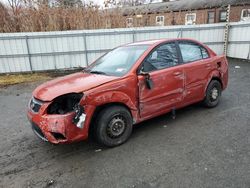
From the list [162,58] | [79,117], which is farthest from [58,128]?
[162,58]

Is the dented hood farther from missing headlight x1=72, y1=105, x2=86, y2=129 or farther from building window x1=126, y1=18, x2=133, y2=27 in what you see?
building window x1=126, y1=18, x2=133, y2=27

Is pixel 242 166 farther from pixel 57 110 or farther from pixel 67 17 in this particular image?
pixel 67 17

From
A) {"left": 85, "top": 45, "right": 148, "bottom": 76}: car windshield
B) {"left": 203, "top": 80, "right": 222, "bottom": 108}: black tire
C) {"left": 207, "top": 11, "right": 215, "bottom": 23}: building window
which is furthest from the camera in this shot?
{"left": 207, "top": 11, "right": 215, "bottom": 23}: building window

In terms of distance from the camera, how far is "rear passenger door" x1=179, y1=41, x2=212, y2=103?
14.9ft

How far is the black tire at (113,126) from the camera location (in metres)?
3.51

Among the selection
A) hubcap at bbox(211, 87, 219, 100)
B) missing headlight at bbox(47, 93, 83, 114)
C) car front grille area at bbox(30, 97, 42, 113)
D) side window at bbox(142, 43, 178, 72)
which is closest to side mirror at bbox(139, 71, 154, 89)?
side window at bbox(142, 43, 178, 72)

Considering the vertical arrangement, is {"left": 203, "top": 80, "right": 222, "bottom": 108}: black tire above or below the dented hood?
below

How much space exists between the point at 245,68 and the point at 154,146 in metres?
8.08

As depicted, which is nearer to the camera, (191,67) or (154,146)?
(154,146)

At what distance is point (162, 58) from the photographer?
427 centimetres

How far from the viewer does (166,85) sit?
164 inches

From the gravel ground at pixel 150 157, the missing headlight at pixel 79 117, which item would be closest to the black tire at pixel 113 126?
the gravel ground at pixel 150 157

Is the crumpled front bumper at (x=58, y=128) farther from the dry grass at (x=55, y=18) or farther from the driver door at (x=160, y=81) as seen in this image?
the dry grass at (x=55, y=18)

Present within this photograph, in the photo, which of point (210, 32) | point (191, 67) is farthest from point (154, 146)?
point (210, 32)
